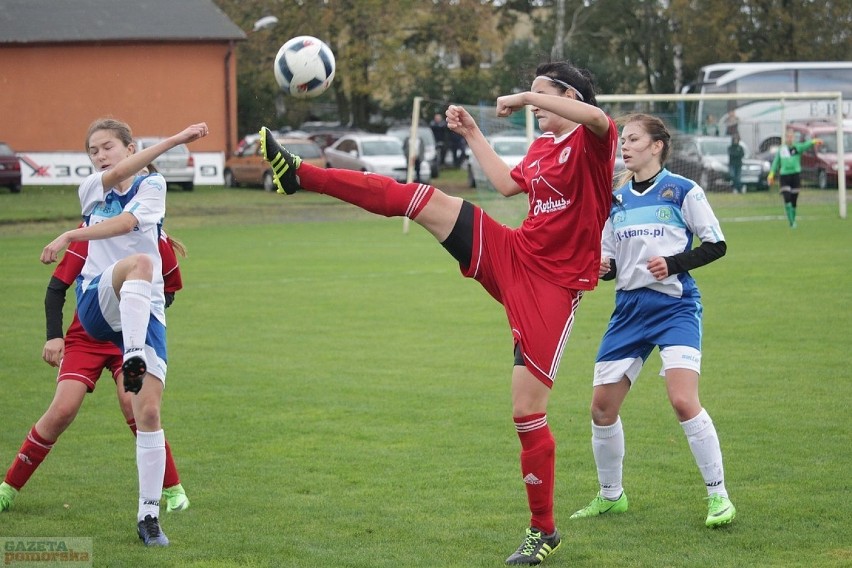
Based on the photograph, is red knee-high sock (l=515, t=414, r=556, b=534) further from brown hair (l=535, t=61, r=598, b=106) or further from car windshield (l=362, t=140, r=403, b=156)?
car windshield (l=362, t=140, r=403, b=156)

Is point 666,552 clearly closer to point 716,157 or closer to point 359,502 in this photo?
point 359,502

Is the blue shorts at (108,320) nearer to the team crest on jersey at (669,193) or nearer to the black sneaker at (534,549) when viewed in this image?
the black sneaker at (534,549)

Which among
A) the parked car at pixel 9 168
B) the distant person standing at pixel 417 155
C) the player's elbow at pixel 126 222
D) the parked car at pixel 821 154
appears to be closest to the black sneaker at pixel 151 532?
the player's elbow at pixel 126 222

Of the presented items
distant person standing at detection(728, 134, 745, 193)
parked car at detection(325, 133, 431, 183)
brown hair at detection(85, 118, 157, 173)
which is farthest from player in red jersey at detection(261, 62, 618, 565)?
parked car at detection(325, 133, 431, 183)

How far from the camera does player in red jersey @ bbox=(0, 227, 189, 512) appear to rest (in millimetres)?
5949

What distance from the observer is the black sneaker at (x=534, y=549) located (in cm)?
515

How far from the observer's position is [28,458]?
615 cm

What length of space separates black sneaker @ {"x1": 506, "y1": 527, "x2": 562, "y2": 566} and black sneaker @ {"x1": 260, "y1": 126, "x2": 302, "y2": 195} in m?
1.90

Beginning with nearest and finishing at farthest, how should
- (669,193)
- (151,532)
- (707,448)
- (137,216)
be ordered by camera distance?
(151,532)
(137,216)
(707,448)
(669,193)

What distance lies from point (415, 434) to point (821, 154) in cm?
2391

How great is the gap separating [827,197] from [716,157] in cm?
543

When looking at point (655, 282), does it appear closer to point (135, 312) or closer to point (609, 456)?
point (609, 456)

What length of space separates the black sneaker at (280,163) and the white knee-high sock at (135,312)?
811 mm

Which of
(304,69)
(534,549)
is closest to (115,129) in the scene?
(304,69)
